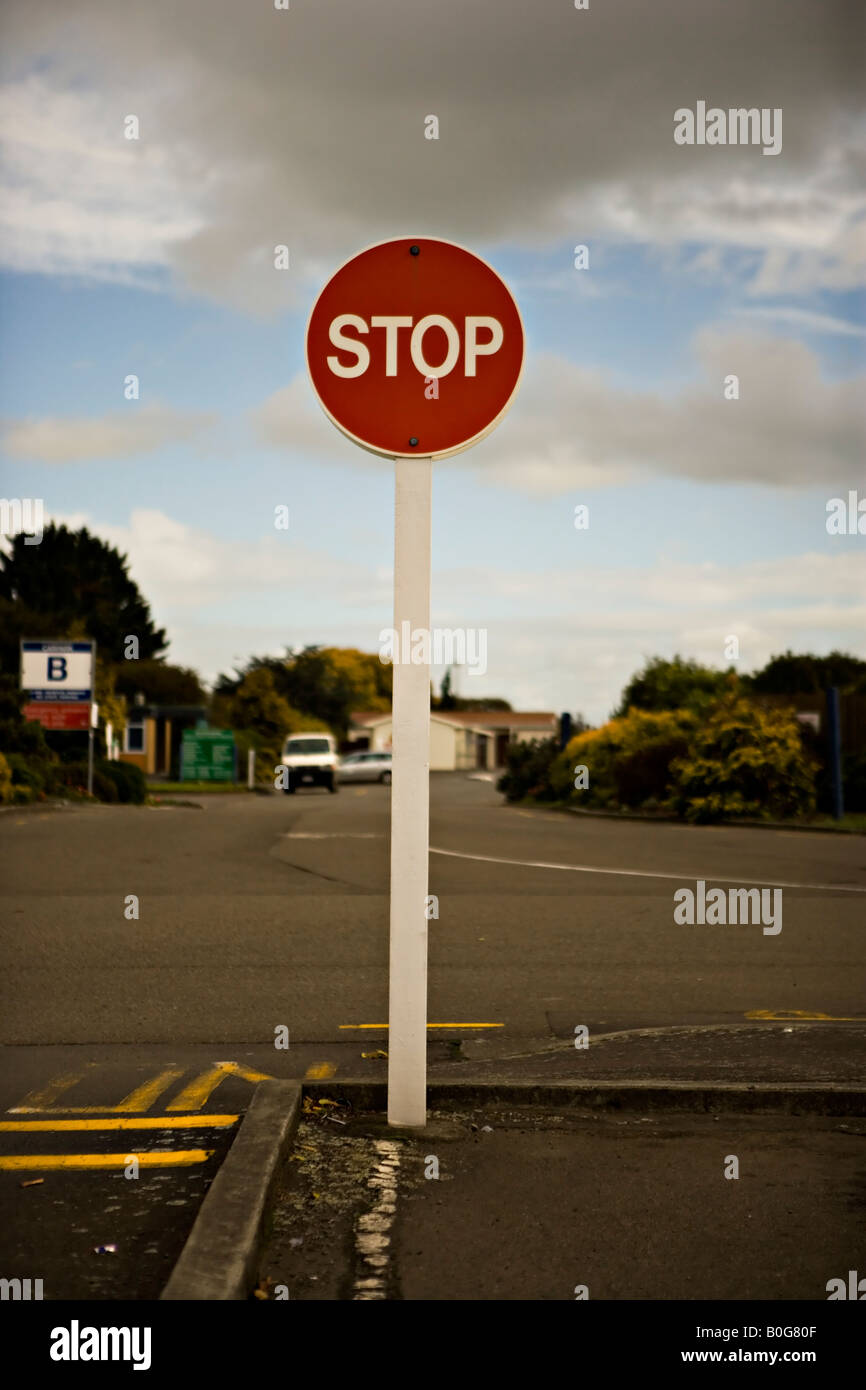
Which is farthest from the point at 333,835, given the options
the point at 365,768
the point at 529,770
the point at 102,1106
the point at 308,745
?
the point at 365,768

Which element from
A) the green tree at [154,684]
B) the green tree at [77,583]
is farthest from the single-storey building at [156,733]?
the green tree at [154,684]

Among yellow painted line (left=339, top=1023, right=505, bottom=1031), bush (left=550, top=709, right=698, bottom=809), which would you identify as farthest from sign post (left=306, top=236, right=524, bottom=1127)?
bush (left=550, top=709, right=698, bottom=809)

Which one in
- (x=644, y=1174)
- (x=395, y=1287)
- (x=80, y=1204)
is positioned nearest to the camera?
(x=395, y=1287)

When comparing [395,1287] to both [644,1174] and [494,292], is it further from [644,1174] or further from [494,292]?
[494,292]

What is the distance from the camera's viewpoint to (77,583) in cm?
7738

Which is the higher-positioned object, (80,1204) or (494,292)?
(494,292)

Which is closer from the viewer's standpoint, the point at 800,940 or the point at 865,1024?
the point at 865,1024

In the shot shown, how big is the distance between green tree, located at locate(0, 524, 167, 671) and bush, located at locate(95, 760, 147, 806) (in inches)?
1545

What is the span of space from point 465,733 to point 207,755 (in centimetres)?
5054

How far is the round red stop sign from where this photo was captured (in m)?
4.91
